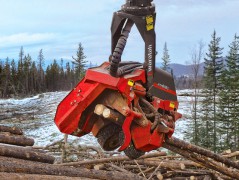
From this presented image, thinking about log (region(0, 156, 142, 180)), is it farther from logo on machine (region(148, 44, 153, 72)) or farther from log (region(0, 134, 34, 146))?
logo on machine (region(148, 44, 153, 72))

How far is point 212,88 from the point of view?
143 feet

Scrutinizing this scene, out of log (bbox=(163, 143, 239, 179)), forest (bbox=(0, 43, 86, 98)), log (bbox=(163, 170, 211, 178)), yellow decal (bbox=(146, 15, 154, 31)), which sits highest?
yellow decal (bbox=(146, 15, 154, 31))

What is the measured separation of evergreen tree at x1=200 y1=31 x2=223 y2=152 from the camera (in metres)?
39.9

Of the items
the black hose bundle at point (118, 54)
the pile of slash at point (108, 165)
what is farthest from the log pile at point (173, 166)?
the black hose bundle at point (118, 54)

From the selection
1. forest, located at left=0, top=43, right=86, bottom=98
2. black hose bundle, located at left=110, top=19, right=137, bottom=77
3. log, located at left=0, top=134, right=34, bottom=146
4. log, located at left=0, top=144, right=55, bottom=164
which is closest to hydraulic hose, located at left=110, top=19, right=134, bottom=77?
black hose bundle, located at left=110, top=19, right=137, bottom=77

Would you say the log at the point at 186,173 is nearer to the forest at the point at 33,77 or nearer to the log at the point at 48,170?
the log at the point at 48,170

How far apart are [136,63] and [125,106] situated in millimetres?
585

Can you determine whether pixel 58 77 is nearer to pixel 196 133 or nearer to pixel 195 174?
pixel 196 133

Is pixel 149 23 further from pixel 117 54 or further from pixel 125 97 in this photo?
pixel 125 97

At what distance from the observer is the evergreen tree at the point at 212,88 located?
39906mm

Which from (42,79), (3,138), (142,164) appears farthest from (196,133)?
(42,79)

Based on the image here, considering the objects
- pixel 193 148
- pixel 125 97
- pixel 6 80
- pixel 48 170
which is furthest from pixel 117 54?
pixel 6 80

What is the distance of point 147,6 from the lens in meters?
4.33

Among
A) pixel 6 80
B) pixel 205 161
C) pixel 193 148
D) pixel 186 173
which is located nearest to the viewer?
pixel 193 148
